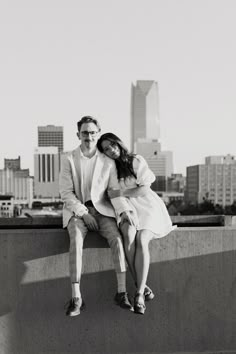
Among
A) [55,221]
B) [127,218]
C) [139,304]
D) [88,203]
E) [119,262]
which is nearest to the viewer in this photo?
[139,304]

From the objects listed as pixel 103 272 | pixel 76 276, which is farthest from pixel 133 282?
pixel 76 276

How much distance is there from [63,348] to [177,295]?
115 cm

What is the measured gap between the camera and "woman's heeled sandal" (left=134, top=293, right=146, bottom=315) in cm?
495

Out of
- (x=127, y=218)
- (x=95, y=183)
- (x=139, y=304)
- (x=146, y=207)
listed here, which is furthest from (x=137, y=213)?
(x=139, y=304)

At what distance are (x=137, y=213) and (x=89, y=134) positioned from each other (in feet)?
2.83

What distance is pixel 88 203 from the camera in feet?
18.0

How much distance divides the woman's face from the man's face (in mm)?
114

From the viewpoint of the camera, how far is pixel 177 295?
5.45m

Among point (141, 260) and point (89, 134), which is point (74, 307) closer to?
point (141, 260)

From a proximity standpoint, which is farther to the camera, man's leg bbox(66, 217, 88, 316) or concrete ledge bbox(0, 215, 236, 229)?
concrete ledge bbox(0, 215, 236, 229)

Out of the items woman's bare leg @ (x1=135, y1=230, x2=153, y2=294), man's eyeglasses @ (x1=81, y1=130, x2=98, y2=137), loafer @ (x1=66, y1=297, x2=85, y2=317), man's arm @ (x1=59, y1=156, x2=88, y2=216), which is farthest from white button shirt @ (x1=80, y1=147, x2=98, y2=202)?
loafer @ (x1=66, y1=297, x2=85, y2=317)

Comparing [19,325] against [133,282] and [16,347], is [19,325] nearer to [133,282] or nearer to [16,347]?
[16,347]

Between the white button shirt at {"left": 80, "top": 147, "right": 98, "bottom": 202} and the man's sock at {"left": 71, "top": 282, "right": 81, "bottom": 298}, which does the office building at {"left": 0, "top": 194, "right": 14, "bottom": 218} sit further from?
the man's sock at {"left": 71, "top": 282, "right": 81, "bottom": 298}

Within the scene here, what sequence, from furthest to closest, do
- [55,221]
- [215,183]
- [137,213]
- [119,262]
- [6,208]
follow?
[6,208], [215,183], [55,221], [137,213], [119,262]
